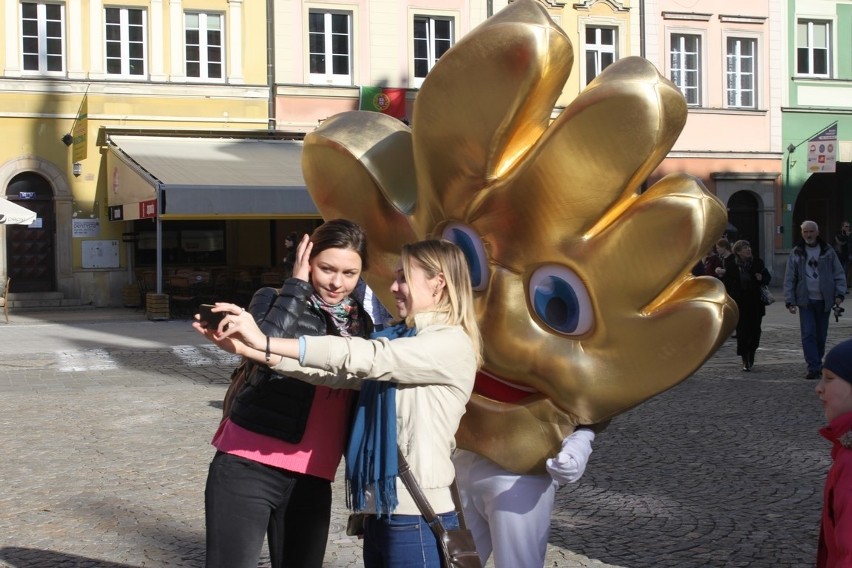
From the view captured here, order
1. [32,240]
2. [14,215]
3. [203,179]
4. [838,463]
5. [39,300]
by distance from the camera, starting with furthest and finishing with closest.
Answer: [32,240] < [39,300] < [203,179] < [14,215] < [838,463]

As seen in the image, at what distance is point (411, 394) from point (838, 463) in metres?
1.05

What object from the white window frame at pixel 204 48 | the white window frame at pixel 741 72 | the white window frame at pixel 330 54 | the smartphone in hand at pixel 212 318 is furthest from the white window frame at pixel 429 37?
the smartphone in hand at pixel 212 318

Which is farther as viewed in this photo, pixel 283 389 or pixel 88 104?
pixel 88 104

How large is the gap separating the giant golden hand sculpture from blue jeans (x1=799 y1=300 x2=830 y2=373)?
781 centimetres

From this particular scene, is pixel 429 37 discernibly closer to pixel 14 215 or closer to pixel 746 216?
pixel 746 216

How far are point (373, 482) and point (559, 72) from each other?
4.54ft

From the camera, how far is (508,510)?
3.42 meters

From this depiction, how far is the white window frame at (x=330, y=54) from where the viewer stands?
22.4 meters

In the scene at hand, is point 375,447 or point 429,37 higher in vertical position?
point 429,37

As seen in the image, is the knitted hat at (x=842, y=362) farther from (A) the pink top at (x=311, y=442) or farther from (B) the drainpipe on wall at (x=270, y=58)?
(B) the drainpipe on wall at (x=270, y=58)

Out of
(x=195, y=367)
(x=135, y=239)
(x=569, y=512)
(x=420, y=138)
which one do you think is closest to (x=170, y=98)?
(x=135, y=239)

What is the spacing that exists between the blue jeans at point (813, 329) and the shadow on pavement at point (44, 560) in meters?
7.54

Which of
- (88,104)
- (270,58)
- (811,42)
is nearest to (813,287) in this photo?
(270,58)

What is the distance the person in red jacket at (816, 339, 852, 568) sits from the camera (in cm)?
242
